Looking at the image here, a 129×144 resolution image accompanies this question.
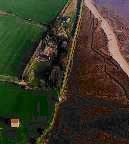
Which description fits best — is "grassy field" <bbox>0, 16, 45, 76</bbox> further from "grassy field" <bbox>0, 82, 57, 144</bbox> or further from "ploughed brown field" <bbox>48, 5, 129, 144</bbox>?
"ploughed brown field" <bbox>48, 5, 129, 144</bbox>

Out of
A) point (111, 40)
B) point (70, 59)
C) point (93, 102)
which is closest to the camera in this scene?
point (93, 102)

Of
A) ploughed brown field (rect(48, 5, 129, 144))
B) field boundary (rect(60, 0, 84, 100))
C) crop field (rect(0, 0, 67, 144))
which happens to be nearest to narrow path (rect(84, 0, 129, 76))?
ploughed brown field (rect(48, 5, 129, 144))

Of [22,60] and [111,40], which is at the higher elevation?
[111,40]

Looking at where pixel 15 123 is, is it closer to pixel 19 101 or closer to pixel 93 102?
pixel 19 101

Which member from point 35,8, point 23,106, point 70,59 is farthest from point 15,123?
point 35,8

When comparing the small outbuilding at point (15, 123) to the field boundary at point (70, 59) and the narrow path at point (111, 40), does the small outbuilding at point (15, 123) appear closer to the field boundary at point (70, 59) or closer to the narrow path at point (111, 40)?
the field boundary at point (70, 59)

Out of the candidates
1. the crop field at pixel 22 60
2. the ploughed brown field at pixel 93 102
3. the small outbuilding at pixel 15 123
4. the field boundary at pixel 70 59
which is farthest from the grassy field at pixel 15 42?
the small outbuilding at pixel 15 123

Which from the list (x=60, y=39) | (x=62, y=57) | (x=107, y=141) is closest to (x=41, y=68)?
(x=62, y=57)
